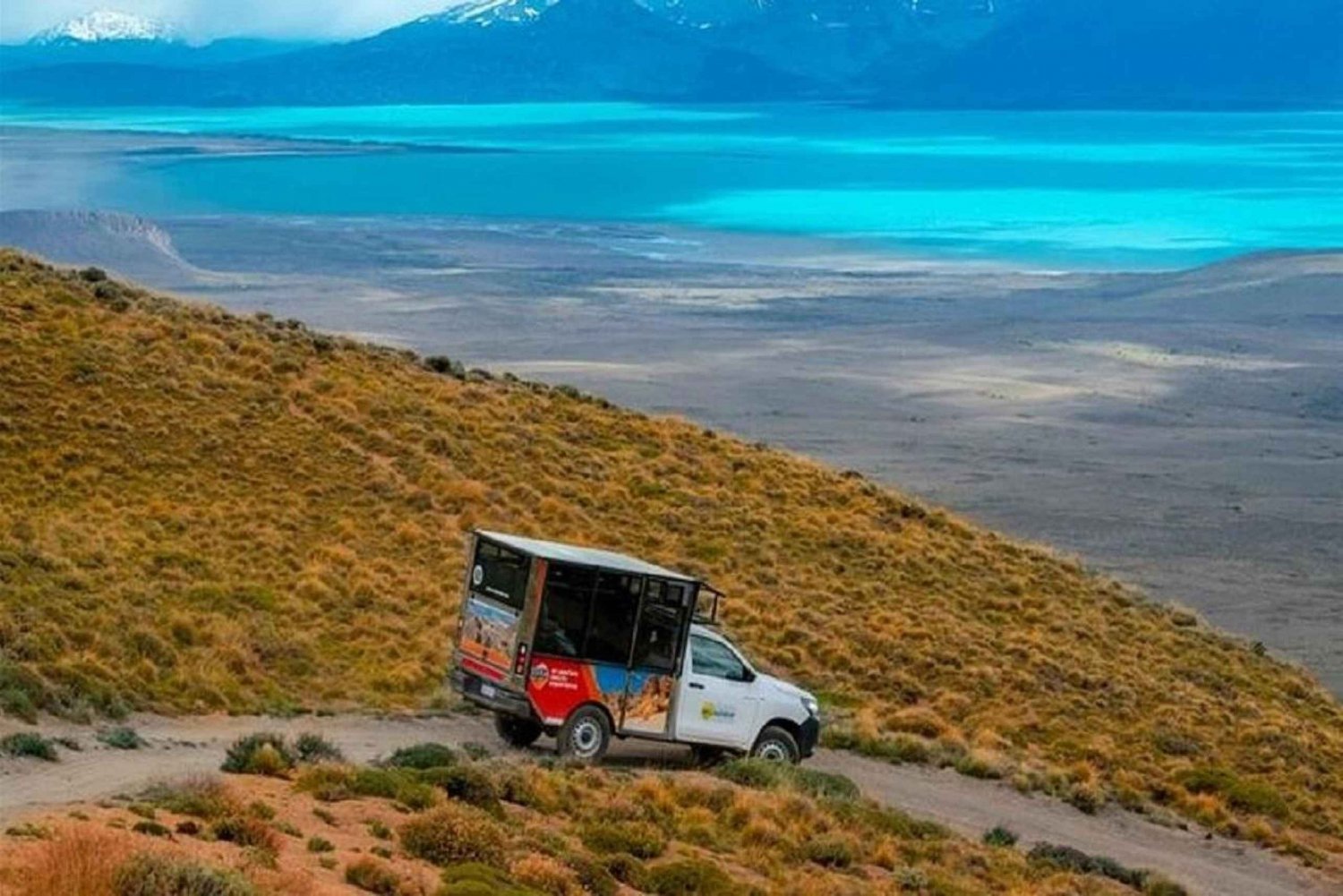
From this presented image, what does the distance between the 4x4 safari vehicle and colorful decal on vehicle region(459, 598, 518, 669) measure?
2cm

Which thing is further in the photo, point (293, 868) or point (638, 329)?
point (638, 329)

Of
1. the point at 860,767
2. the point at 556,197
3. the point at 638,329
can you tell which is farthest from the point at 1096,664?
the point at 556,197

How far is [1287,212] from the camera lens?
170 m

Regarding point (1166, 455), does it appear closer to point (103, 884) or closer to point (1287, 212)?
point (103, 884)

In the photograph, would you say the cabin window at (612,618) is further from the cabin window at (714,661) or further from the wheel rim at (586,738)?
the cabin window at (714,661)

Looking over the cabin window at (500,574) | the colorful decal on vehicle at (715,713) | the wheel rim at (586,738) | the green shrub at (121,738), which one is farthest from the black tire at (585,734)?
the green shrub at (121,738)

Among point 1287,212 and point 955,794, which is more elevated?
point 1287,212

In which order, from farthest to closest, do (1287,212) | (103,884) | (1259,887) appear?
(1287,212), (1259,887), (103,884)

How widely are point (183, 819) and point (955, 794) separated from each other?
1155 centimetres

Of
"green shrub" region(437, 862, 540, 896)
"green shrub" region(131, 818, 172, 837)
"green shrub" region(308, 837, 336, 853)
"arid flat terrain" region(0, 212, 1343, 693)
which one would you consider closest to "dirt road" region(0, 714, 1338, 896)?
"green shrub" region(308, 837, 336, 853)

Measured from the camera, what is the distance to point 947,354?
300ft

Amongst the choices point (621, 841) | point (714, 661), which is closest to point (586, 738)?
point (714, 661)

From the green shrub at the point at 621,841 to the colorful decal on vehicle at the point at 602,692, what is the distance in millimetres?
3573

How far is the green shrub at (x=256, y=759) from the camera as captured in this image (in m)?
17.3
